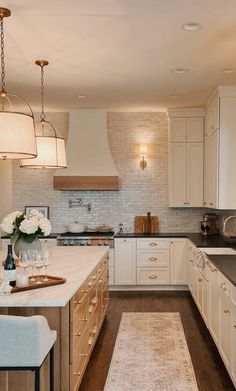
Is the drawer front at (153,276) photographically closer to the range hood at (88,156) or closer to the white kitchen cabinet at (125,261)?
the white kitchen cabinet at (125,261)

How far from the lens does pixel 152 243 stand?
649cm

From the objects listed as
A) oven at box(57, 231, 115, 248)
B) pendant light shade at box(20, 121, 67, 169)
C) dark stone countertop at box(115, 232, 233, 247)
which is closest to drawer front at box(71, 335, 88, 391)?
pendant light shade at box(20, 121, 67, 169)

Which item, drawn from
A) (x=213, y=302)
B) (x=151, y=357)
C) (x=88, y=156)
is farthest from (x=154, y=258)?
(x=151, y=357)

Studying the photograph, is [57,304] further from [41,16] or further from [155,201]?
[155,201]

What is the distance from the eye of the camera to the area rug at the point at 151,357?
334 cm

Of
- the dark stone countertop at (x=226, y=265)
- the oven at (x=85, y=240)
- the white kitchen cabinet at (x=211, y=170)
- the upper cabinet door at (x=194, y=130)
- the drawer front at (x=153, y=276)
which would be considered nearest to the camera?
the dark stone countertop at (x=226, y=265)

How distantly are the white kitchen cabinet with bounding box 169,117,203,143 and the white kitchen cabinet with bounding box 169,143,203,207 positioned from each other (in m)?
0.10

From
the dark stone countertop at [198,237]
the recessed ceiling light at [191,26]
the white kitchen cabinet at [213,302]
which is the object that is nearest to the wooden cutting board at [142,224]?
the dark stone countertop at [198,237]

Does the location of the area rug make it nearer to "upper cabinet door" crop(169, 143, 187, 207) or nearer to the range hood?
"upper cabinet door" crop(169, 143, 187, 207)

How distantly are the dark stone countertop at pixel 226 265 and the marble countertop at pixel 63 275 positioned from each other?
3.65 feet

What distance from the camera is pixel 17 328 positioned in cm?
219

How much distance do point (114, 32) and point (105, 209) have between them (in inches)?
158

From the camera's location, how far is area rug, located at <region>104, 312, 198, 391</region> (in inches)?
131

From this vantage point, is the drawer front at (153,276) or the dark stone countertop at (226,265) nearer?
the dark stone countertop at (226,265)
